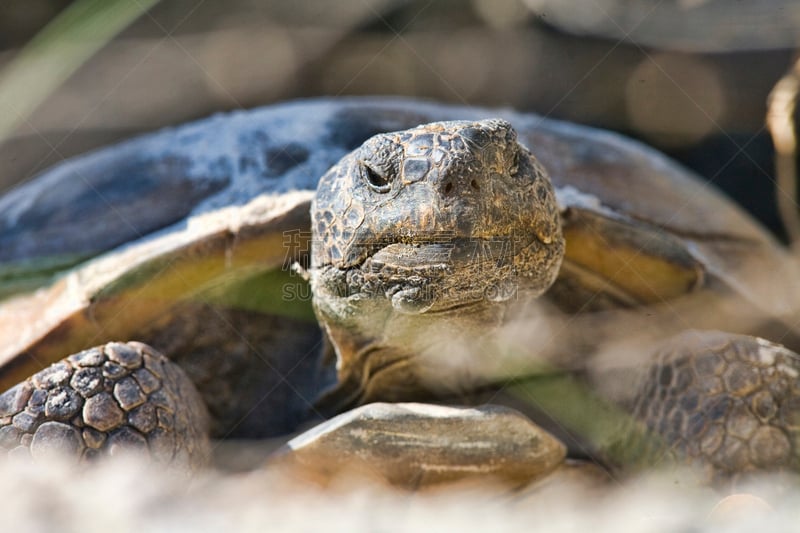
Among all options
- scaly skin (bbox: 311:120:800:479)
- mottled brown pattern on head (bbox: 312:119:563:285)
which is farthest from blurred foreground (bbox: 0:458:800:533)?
mottled brown pattern on head (bbox: 312:119:563:285)

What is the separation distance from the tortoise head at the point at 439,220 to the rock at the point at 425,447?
377 millimetres

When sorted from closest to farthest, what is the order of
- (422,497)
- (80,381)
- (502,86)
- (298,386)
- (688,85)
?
(80,381) < (422,497) < (298,386) < (688,85) < (502,86)

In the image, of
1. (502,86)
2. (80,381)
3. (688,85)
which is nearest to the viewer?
(80,381)

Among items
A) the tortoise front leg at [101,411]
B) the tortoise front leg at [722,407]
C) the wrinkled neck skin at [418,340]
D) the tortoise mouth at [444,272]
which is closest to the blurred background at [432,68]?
the tortoise front leg at [722,407]

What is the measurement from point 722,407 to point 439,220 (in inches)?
53.1

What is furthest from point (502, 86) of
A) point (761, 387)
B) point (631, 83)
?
point (761, 387)

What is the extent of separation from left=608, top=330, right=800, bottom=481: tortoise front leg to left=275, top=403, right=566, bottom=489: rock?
1.38ft

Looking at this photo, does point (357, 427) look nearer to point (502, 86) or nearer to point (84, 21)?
point (84, 21)

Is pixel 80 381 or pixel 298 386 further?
pixel 298 386

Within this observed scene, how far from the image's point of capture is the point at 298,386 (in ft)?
10.9

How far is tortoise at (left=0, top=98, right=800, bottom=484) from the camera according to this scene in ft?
8.16

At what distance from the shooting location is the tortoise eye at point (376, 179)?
2449 mm

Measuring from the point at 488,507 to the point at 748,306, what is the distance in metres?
1.31

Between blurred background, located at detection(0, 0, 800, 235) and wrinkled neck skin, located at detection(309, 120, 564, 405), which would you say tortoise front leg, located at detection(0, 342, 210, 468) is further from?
blurred background, located at detection(0, 0, 800, 235)
